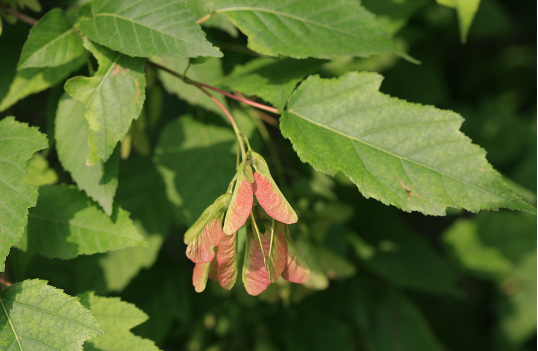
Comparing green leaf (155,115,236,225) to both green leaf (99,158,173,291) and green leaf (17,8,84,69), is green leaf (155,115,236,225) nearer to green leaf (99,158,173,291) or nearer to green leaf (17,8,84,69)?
green leaf (99,158,173,291)

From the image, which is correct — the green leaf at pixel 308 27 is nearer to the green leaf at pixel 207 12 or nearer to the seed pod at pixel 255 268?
the green leaf at pixel 207 12

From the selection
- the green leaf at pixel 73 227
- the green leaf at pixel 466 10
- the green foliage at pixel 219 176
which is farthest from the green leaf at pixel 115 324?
the green leaf at pixel 466 10

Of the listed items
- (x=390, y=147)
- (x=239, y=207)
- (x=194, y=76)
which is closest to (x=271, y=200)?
(x=239, y=207)

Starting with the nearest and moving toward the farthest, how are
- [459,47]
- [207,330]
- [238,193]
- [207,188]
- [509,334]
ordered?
1. [238,193]
2. [207,188]
3. [207,330]
4. [509,334]
5. [459,47]

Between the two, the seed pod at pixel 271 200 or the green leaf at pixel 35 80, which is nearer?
the seed pod at pixel 271 200

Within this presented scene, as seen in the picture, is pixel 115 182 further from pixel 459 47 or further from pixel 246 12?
pixel 459 47

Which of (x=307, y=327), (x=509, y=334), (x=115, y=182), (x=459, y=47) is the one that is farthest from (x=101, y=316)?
(x=459, y=47)
